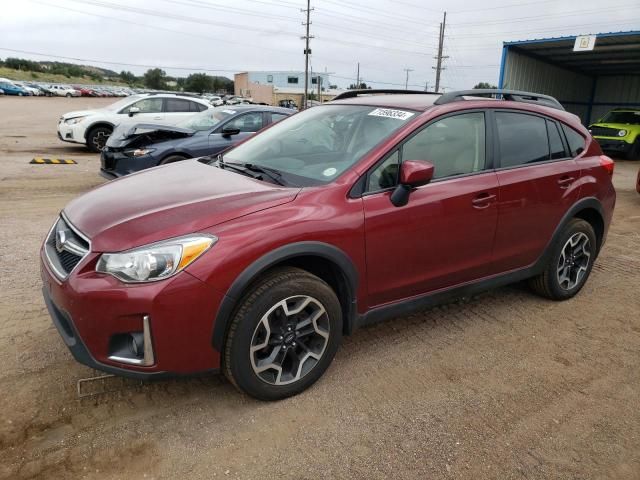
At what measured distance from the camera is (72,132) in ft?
41.0

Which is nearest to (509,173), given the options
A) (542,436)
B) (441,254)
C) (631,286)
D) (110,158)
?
(441,254)

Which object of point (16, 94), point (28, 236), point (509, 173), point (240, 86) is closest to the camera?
point (509, 173)

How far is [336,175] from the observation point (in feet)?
9.73

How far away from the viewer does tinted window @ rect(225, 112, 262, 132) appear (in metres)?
8.77

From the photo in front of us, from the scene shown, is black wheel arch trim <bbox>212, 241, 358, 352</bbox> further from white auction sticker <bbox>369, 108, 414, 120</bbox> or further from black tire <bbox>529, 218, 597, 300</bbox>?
black tire <bbox>529, 218, 597, 300</bbox>

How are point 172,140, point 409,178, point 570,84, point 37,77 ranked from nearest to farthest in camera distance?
point 409,178, point 172,140, point 570,84, point 37,77

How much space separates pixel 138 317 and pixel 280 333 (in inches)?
30.2

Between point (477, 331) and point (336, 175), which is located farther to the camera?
point (477, 331)

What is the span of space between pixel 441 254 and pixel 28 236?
4663mm

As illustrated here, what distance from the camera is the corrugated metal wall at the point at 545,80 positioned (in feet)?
64.6

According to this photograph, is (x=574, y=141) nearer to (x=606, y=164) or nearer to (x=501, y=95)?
(x=606, y=164)

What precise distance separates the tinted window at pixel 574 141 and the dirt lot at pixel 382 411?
1.38 metres

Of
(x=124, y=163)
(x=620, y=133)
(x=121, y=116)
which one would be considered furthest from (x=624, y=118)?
(x=124, y=163)

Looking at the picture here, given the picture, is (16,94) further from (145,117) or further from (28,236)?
(28,236)
